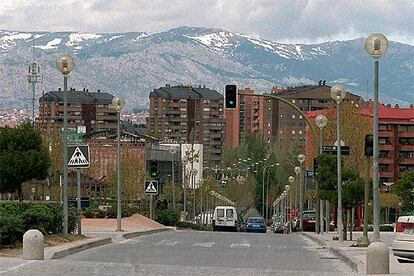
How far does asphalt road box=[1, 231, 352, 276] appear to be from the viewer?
76.9 feet

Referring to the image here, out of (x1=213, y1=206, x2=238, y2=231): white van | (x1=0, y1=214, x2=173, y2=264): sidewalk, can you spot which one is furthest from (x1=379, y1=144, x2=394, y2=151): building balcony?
(x1=0, y1=214, x2=173, y2=264): sidewalk

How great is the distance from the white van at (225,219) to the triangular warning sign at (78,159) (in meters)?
46.1

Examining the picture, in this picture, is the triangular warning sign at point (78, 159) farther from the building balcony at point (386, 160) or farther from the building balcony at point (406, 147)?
the building balcony at point (406, 147)

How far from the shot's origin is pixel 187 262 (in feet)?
88.4

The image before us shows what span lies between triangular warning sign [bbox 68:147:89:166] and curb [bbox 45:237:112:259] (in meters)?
2.52

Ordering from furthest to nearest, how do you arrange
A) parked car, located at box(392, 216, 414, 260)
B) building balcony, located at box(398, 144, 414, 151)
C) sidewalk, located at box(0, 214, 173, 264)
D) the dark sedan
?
building balcony, located at box(398, 144, 414, 151) → the dark sedan → sidewalk, located at box(0, 214, 173, 264) → parked car, located at box(392, 216, 414, 260)

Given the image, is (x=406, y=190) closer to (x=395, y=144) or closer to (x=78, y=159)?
(x=78, y=159)

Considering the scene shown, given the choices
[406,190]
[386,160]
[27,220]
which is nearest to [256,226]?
[406,190]

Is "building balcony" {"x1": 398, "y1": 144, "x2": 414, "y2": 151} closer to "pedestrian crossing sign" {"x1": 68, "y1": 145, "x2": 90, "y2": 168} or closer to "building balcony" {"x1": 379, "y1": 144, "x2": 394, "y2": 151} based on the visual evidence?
"building balcony" {"x1": 379, "y1": 144, "x2": 394, "y2": 151}

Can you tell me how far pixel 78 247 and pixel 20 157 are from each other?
2706cm

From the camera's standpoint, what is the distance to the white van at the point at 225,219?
81000 millimetres

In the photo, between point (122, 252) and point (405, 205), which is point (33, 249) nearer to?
point (122, 252)

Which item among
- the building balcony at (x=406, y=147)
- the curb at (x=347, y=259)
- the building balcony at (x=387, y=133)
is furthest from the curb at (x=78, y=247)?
the building balcony at (x=406, y=147)

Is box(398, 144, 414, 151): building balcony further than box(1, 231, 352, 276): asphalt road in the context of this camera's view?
Yes
